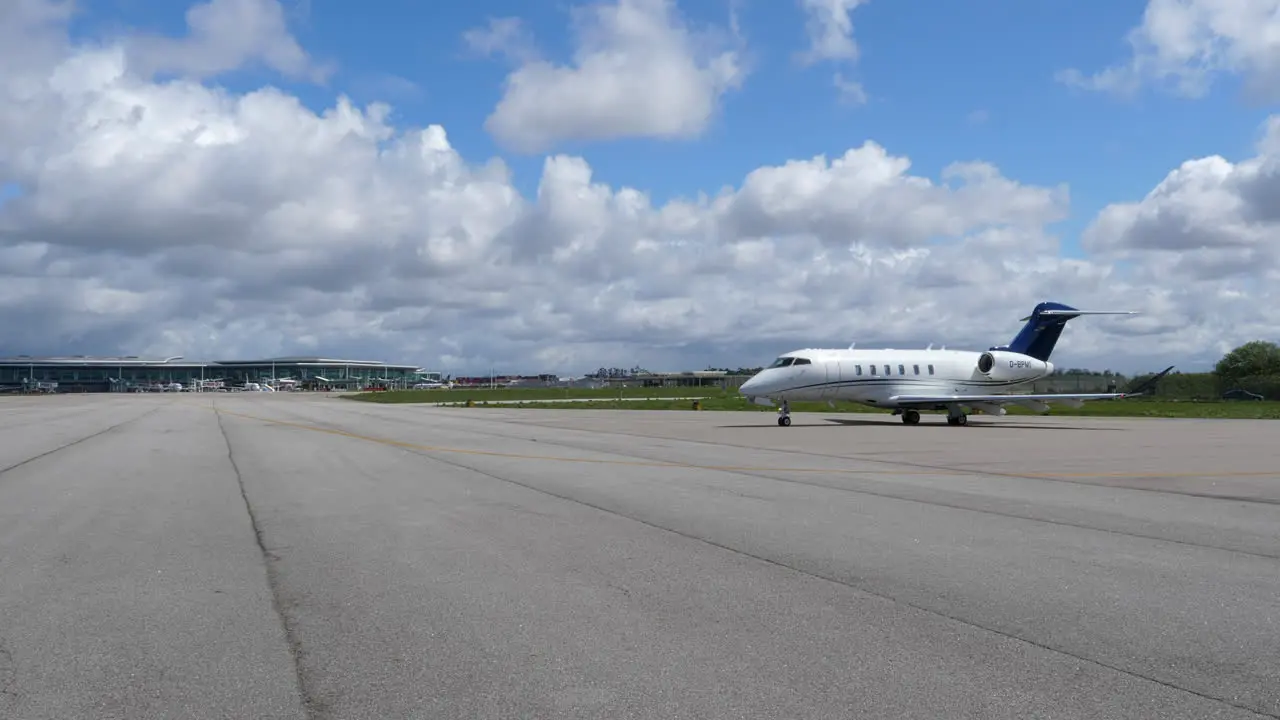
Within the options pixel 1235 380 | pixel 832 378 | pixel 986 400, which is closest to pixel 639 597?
pixel 832 378

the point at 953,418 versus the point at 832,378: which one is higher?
the point at 832,378

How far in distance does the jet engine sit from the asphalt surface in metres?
25.2

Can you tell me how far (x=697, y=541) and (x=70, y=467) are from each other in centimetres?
1463

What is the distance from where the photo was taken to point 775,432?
32.1m

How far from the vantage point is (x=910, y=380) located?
39594 millimetres

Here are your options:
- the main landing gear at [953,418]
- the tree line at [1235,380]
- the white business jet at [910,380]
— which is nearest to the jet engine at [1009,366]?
the white business jet at [910,380]

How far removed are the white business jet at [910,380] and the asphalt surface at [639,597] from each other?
21.0 m

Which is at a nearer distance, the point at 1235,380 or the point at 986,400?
the point at 986,400

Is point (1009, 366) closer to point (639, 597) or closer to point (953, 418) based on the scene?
point (953, 418)

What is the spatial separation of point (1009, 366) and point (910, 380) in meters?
5.27

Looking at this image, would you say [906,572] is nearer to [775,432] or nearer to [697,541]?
[697,541]

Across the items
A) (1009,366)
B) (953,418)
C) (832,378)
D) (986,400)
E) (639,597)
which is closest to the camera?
(639,597)

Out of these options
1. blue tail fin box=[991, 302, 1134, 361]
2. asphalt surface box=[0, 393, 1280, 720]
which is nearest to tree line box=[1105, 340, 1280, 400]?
blue tail fin box=[991, 302, 1134, 361]

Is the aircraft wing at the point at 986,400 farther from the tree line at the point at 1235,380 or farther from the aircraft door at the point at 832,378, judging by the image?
the tree line at the point at 1235,380
